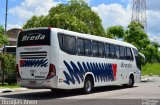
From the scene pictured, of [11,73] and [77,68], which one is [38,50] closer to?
[77,68]

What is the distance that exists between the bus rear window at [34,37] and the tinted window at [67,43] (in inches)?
26.2

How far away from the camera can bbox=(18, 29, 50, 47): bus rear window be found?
62.9 ft

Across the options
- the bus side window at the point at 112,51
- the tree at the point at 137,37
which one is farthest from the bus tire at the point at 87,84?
the tree at the point at 137,37

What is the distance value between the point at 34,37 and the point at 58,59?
5.45ft

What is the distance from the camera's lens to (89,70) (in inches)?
857

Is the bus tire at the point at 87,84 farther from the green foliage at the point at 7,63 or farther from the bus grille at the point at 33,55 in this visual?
the green foliage at the point at 7,63

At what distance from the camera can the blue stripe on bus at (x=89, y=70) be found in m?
19.9

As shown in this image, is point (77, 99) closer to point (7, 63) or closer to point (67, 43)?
point (67, 43)

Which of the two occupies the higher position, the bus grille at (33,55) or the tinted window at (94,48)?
the tinted window at (94,48)

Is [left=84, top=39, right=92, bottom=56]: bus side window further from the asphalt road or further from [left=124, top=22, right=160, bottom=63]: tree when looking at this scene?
[left=124, top=22, right=160, bottom=63]: tree

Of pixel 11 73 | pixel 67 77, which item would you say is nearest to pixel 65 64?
pixel 67 77

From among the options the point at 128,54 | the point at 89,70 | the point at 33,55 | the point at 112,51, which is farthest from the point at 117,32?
the point at 33,55

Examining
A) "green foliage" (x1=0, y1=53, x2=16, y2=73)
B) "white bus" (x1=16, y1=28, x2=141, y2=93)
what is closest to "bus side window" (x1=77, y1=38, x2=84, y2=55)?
"white bus" (x1=16, y1=28, x2=141, y2=93)

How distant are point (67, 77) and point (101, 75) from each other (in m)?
3.91
